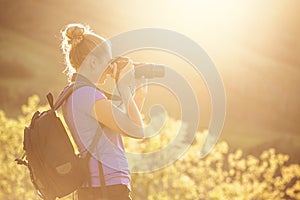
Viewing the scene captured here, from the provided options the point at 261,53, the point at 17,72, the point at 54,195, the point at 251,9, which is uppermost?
the point at 251,9

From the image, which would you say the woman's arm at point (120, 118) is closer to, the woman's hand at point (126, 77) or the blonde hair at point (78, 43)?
the woman's hand at point (126, 77)

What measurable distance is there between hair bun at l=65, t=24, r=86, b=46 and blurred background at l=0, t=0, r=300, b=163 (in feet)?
78.9

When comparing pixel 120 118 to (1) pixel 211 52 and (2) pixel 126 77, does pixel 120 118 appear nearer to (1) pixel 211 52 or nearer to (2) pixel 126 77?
(2) pixel 126 77

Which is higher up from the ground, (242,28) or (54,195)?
(242,28)

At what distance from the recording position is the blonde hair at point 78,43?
2891 millimetres

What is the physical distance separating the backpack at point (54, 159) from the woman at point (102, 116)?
4cm

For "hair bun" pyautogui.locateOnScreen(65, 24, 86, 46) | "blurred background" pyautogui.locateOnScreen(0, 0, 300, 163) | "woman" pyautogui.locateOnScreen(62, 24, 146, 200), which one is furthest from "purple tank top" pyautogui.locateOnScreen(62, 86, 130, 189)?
"blurred background" pyautogui.locateOnScreen(0, 0, 300, 163)

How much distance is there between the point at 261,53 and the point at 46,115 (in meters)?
42.3

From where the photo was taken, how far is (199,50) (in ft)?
149

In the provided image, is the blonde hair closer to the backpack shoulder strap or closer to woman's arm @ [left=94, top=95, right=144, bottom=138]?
the backpack shoulder strap

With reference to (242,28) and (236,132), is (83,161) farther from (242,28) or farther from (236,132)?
(242,28)

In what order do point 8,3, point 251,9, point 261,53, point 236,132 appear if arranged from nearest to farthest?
point 236,132 < point 8,3 < point 261,53 < point 251,9

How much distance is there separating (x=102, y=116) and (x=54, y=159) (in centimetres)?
28

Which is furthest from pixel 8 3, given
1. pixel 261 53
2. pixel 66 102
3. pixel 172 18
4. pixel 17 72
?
pixel 66 102
